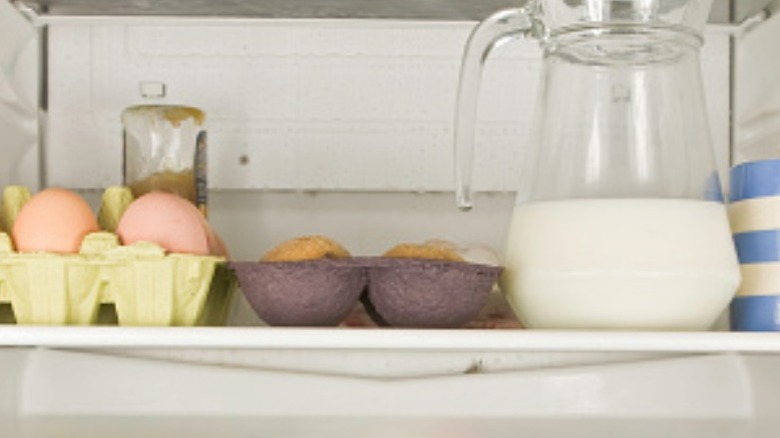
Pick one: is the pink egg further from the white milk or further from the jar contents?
the white milk

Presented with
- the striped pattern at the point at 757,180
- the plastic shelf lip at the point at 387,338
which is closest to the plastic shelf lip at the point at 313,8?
the striped pattern at the point at 757,180

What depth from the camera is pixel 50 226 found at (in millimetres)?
809

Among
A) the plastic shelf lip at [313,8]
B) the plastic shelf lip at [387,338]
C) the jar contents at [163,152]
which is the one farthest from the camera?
the plastic shelf lip at [313,8]

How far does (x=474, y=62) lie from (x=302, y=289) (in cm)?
23

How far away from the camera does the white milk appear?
785mm

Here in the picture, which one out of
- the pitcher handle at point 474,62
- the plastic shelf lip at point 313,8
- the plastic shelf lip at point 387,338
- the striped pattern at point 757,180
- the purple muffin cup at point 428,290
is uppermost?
the plastic shelf lip at point 313,8

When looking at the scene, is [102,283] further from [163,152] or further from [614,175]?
[614,175]

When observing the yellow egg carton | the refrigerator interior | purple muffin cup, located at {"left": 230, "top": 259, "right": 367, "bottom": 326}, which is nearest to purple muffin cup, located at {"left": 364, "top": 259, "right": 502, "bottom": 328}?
purple muffin cup, located at {"left": 230, "top": 259, "right": 367, "bottom": 326}

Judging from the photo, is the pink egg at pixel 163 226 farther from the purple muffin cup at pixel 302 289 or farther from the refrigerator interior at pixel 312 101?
the refrigerator interior at pixel 312 101

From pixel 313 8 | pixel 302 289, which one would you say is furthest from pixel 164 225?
pixel 313 8

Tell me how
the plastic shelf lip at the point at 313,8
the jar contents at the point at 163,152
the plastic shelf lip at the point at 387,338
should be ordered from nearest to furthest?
the plastic shelf lip at the point at 387,338 < the jar contents at the point at 163,152 < the plastic shelf lip at the point at 313,8

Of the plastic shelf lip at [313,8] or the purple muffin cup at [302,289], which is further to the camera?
the plastic shelf lip at [313,8]

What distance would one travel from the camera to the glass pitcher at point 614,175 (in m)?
0.79

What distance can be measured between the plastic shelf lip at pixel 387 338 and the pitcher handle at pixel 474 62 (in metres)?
0.13
